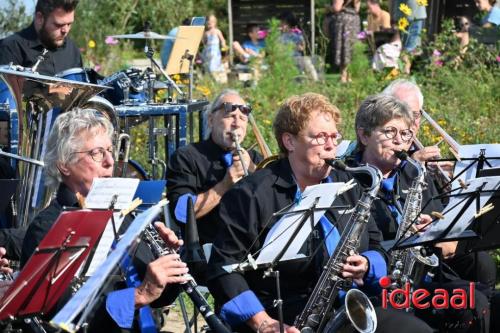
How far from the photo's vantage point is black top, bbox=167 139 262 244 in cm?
541

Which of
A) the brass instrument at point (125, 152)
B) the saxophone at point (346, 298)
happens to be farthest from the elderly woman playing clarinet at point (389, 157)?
the brass instrument at point (125, 152)

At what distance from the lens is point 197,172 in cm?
550

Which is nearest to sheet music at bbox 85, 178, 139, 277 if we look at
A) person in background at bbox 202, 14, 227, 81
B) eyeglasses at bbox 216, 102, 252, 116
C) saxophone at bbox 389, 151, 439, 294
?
saxophone at bbox 389, 151, 439, 294

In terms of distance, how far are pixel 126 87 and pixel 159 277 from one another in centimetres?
342

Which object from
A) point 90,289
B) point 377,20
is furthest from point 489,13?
point 90,289

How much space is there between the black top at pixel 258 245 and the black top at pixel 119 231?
22cm

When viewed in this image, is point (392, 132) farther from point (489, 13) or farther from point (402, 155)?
point (489, 13)

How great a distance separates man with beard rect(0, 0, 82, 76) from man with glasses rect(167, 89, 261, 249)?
1409mm

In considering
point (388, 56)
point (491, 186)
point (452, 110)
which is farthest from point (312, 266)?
point (388, 56)

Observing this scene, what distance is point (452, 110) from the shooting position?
341 inches

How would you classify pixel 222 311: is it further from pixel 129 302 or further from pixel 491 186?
pixel 491 186

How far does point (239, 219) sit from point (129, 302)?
62cm

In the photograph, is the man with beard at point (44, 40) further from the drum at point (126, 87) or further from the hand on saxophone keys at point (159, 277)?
the hand on saxophone keys at point (159, 277)

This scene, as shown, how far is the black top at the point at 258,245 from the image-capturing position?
4039 millimetres
